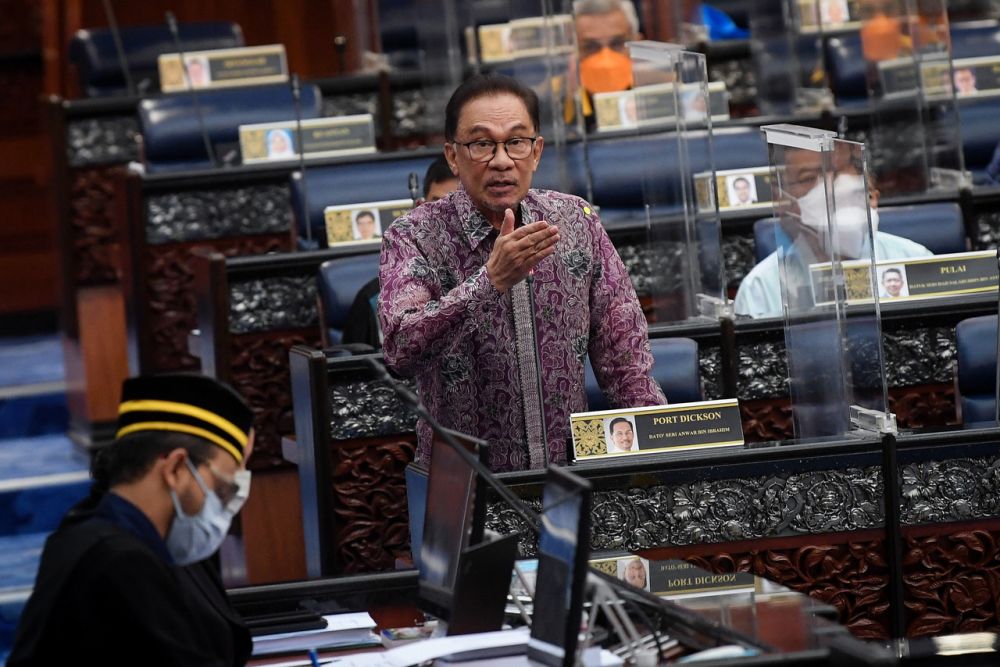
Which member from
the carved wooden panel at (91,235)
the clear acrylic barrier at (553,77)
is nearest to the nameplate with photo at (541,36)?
the clear acrylic barrier at (553,77)

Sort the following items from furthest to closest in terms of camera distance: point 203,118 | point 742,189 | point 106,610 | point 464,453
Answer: point 203,118, point 742,189, point 464,453, point 106,610

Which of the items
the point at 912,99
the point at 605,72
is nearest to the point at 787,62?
the point at 912,99

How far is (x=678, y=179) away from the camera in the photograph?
499 centimetres

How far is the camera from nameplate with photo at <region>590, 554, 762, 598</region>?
227 cm

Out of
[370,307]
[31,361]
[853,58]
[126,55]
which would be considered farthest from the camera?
[31,361]

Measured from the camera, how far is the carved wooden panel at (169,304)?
5688 mm

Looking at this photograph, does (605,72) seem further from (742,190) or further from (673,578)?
(673,578)

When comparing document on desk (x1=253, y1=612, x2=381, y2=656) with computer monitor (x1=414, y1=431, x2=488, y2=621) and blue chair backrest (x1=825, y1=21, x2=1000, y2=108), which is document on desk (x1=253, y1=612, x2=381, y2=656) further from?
blue chair backrest (x1=825, y1=21, x2=1000, y2=108)

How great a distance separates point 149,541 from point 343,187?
3.60m

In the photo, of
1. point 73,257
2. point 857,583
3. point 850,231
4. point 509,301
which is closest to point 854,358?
point 850,231

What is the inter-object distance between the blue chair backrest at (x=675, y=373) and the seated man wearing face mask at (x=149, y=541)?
1.86 m

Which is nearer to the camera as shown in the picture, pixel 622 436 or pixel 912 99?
pixel 622 436

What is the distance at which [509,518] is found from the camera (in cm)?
308

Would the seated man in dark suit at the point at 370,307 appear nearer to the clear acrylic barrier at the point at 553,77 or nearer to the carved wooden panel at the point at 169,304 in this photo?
the clear acrylic barrier at the point at 553,77
